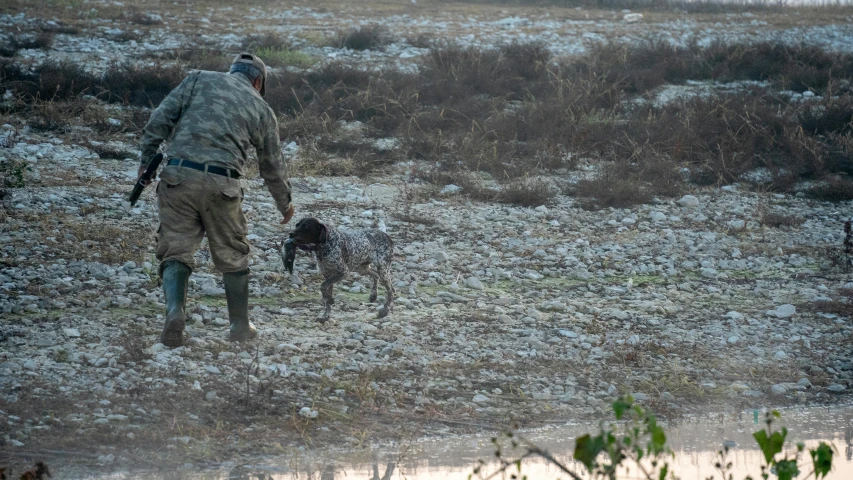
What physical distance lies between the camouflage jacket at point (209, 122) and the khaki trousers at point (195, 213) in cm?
13

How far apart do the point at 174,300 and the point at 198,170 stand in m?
0.86

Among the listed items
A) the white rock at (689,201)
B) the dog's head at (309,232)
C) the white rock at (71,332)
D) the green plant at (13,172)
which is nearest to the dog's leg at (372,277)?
the dog's head at (309,232)

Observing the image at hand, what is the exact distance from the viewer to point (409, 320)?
708 centimetres

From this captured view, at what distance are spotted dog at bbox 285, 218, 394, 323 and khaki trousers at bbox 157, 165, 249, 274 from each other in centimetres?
78

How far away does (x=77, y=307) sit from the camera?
21.8ft

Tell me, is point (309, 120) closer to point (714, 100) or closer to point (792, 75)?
point (714, 100)

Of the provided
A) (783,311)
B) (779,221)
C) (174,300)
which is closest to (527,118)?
(779,221)

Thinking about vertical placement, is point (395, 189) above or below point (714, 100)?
below

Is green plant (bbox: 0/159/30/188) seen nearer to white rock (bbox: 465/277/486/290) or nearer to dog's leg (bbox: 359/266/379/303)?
dog's leg (bbox: 359/266/379/303)

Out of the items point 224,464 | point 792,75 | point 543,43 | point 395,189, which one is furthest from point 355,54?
point 224,464

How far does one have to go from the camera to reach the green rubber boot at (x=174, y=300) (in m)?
5.83

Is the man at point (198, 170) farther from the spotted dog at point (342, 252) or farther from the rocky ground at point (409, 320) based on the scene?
the spotted dog at point (342, 252)

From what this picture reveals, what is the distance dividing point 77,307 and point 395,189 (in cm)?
484

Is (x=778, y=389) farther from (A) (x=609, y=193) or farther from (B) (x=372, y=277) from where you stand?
(A) (x=609, y=193)
